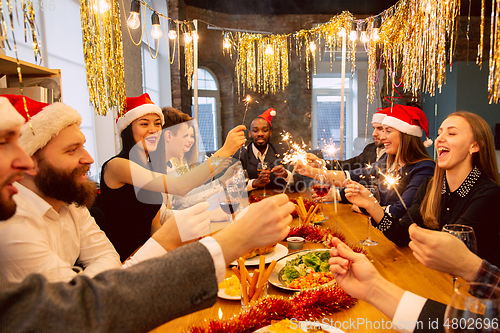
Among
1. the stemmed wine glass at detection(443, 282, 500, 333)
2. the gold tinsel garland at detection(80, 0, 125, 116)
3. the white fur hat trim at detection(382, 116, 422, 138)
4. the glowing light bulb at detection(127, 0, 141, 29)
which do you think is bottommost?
the stemmed wine glass at detection(443, 282, 500, 333)

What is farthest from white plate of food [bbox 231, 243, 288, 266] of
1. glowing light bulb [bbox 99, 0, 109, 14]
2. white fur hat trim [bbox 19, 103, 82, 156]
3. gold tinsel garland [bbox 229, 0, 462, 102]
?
glowing light bulb [bbox 99, 0, 109, 14]

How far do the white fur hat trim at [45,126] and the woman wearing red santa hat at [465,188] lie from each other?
1.46 metres

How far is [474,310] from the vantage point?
19.8 inches

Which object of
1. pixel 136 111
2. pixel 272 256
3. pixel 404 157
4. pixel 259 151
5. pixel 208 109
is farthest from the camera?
pixel 208 109

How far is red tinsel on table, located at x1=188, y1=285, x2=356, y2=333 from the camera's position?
77cm

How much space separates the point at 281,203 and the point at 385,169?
221cm

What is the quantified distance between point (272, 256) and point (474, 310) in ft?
2.72

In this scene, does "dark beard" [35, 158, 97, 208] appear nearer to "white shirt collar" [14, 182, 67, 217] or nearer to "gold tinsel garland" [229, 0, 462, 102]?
"white shirt collar" [14, 182, 67, 217]

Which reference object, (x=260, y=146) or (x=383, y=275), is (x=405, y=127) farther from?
(x=260, y=146)

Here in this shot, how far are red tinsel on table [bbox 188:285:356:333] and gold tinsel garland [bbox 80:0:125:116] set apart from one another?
187 centimetres

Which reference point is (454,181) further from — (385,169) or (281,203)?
(281,203)

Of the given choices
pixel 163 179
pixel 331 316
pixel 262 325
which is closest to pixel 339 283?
pixel 331 316

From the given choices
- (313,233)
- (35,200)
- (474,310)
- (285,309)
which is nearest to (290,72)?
(313,233)

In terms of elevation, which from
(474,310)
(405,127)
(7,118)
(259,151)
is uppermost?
(7,118)
